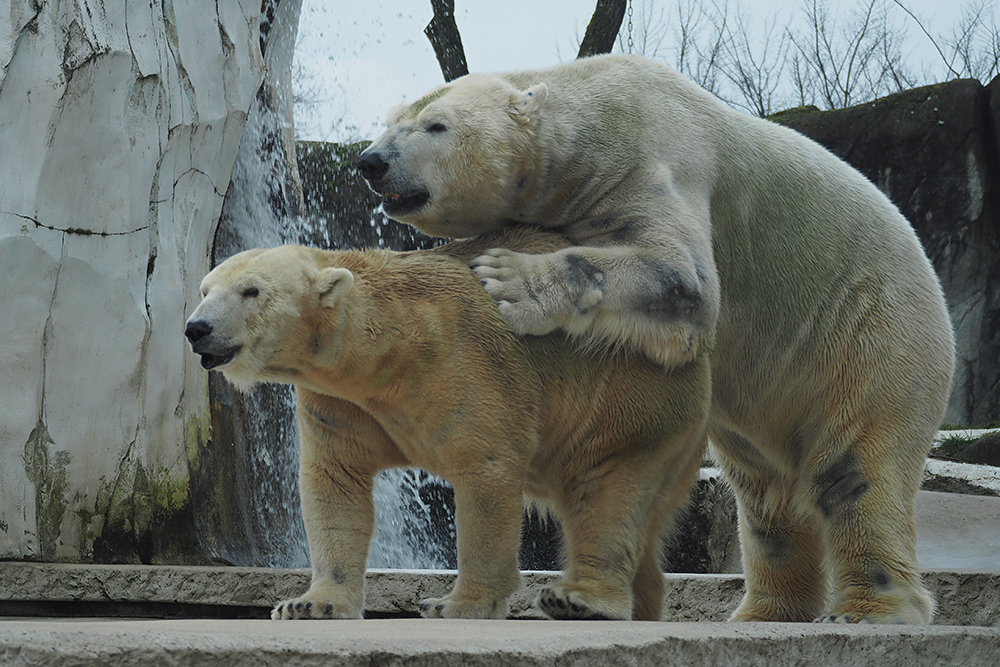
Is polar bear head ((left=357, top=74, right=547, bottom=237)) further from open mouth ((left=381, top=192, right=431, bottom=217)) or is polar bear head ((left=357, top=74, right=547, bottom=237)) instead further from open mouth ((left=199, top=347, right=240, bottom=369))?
open mouth ((left=199, top=347, right=240, bottom=369))

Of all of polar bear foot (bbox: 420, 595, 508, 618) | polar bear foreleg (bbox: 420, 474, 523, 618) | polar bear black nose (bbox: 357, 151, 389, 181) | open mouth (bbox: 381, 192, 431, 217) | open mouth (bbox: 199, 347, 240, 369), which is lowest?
polar bear foot (bbox: 420, 595, 508, 618)

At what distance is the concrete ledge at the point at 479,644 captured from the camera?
132 centimetres

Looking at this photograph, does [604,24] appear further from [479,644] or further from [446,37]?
[479,644]

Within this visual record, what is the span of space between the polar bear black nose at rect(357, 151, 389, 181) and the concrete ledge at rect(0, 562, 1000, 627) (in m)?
1.84

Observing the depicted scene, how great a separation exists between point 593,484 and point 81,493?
297 cm

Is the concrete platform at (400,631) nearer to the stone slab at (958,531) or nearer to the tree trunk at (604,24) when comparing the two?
the stone slab at (958,531)

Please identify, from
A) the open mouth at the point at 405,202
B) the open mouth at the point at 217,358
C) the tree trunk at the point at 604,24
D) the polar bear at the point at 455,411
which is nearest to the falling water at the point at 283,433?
the tree trunk at the point at 604,24

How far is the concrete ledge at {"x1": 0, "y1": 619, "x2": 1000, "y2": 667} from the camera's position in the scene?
1.32 m

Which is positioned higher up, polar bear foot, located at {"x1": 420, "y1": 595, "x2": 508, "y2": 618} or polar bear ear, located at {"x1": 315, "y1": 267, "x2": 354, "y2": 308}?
polar bear ear, located at {"x1": 315, "y1": 267, "x2": 354, "y2": 308}

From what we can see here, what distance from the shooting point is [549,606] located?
103 inches

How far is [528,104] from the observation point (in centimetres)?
296

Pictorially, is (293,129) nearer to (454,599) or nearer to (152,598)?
(152,598)

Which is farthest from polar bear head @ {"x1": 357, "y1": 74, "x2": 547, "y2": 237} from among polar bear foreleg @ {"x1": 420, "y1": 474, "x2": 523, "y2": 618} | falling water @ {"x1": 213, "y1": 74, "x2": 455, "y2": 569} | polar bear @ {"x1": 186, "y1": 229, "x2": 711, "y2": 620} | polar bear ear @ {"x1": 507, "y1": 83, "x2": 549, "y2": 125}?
falling water @ {"x1": 213, "y1": 74, "x2": 455, "y2": 569}

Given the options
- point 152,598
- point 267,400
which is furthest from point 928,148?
point 152,598
